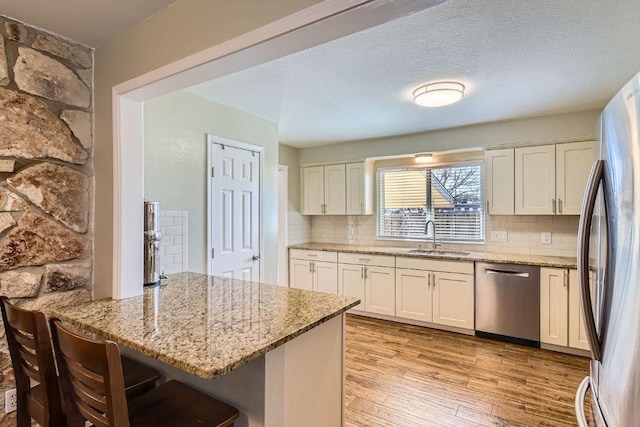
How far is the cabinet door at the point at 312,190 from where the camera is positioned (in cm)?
503

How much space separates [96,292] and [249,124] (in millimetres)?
2147

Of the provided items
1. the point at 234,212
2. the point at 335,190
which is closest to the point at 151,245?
the point at 234,212

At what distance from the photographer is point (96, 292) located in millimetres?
2035

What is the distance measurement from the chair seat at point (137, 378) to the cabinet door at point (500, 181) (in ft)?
11.9

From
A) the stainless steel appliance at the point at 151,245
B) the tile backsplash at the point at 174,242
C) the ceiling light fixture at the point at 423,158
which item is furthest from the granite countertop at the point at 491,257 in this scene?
the stainless steel appliance at the point at 151,245

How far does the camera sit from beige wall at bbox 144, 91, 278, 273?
2600 millimetres

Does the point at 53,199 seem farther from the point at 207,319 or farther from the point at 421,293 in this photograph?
the point at 421,293

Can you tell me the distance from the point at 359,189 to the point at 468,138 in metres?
1.54

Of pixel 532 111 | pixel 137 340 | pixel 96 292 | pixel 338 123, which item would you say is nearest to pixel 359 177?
pixel 338 123

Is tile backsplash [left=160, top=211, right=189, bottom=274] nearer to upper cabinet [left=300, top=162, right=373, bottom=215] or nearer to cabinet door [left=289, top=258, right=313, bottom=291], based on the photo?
cabinet door [left=289, top=258, right=313, bottom=291]

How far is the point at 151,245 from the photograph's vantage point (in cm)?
223

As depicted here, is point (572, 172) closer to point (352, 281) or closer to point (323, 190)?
point (352, 281)

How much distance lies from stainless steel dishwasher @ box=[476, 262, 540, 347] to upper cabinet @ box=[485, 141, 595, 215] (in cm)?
69

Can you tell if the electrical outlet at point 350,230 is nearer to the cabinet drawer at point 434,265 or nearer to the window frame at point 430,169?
the window frame at point 430,169
